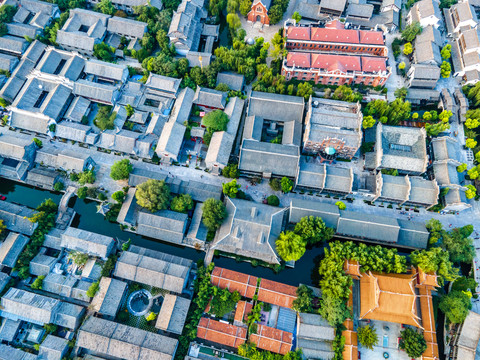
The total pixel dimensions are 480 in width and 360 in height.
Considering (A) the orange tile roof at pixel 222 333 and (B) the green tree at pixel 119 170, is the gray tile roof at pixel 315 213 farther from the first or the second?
(B) the green tree at pixel 119 170

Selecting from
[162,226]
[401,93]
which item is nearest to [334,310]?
[162,226]

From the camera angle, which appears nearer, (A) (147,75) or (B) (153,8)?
(A) (147,75)

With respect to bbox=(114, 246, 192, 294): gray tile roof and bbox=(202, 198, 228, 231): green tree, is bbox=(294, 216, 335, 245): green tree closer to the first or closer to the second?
bbox=(202, 198, 228, 231): green tree

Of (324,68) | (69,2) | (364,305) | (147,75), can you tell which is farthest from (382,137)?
(69,2)

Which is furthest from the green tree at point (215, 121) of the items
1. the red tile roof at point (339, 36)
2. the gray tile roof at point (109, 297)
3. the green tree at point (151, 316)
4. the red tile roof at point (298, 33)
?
the green tree at point (151, 316)

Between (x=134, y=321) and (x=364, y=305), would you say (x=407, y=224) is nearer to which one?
(x=364, y=305)

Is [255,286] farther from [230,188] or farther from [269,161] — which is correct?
[269,161]
